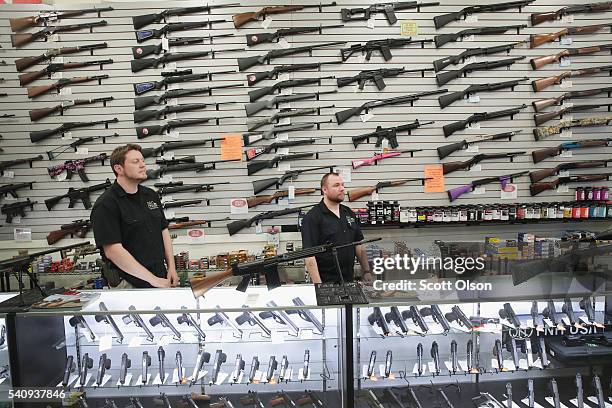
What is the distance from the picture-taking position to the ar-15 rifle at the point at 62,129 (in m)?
6.17

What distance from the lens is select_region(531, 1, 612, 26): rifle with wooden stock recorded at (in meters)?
6.22

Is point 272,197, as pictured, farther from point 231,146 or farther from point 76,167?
point 76,167

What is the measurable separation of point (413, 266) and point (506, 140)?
4.65 metres

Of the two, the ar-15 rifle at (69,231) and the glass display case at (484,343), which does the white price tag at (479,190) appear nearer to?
the glass display case at (484,343)

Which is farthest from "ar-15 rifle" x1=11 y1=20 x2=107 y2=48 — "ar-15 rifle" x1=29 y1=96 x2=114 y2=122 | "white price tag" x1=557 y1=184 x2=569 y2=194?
"white price tag" x1=557 y1=184 x2=569 y2=194

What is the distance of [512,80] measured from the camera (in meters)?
6.32

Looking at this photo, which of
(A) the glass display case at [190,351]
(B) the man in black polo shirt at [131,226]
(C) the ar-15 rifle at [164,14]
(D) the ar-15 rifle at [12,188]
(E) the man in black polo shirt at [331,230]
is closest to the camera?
(A) the glass display case at [190,351]

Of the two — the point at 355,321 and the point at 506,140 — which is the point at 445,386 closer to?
the point at 355,321

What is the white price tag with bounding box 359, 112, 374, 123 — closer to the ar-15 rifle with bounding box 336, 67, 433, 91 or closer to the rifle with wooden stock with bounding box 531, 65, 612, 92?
the ar-15 rifle with bounding box 336, 67, 433, 91

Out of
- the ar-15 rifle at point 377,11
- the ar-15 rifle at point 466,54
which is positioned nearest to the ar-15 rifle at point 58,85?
the ar-15 rifle at point 377,11

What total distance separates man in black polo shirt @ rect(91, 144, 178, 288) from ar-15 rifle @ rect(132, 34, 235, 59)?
111 inches

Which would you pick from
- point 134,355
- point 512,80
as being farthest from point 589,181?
point 134,355

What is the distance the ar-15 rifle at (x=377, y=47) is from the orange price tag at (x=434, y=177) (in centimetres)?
161

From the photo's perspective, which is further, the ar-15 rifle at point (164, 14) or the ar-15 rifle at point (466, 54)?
the ar-15 rifle at point (466, 54)
